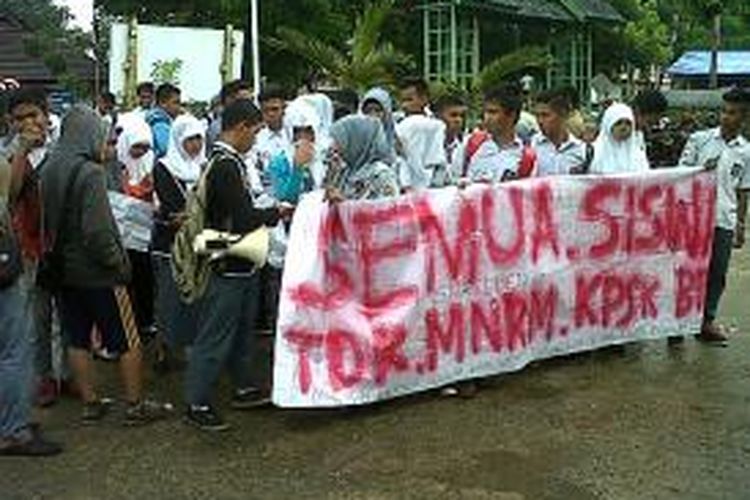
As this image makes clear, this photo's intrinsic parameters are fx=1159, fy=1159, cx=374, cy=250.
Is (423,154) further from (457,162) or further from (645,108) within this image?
(645,108)

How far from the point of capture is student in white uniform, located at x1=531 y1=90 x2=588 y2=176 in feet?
24.0

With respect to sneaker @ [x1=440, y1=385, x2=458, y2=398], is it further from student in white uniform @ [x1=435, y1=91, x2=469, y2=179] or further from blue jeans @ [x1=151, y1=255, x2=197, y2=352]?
student in white uniform @ [x1=435, y1=91, x2=469, y2=179]

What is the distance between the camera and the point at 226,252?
5781mm

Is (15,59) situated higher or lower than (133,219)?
higher

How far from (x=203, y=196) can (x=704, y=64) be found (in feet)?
182

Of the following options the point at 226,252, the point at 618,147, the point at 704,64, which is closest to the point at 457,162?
the point at 618,147

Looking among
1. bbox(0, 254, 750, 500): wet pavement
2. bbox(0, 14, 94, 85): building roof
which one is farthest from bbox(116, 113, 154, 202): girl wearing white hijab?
bbox(0, 14, 94, 85): building roof

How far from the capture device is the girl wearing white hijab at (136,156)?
25.7 feet

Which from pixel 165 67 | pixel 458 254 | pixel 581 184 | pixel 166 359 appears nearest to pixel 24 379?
pixel 166 359

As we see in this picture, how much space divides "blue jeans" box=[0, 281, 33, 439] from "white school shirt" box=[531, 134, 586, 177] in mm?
3239

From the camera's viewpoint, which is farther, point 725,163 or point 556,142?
point 725,163

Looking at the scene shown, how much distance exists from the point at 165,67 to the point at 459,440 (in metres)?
9.80

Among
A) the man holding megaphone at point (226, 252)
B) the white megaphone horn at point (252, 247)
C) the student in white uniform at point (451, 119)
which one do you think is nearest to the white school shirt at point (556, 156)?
the student in white uniform at point (451, 119)

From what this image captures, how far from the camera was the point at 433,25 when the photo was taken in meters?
26.1
